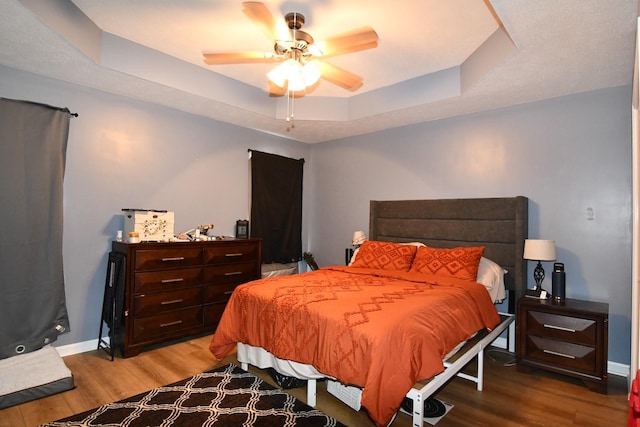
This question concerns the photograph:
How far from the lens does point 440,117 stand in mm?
3941

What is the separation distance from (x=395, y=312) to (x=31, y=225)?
298 cm

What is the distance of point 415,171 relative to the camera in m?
4.18

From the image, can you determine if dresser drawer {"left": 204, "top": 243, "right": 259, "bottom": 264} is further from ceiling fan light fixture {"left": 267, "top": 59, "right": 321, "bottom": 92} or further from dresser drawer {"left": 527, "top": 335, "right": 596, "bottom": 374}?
dresser drawer {"left": 527, "top": 335, "right": 596, "bottom": 374}

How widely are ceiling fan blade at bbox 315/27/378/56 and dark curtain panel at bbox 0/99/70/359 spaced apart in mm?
2418

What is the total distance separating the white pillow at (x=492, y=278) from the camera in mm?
3088

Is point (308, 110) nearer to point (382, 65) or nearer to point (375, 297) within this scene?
point (382, 65)

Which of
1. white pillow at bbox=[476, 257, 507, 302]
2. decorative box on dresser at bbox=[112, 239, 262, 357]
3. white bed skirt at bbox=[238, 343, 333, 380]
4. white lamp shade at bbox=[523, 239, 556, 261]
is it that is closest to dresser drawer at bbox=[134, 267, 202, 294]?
decorative box on dresser at bbox=[112, 239, 262, 357]

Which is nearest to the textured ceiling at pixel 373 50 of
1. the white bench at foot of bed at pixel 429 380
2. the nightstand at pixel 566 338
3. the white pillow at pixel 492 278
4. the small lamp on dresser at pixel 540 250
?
the small lamp on dresser at pixel 540 250

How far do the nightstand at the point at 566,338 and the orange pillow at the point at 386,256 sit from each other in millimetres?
1061

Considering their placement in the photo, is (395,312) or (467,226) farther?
(467,226)

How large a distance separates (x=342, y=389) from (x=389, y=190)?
8.77ft

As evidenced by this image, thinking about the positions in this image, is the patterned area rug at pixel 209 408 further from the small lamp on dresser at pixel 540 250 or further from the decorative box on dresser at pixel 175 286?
the small lamp on dresser at pixel 540 250

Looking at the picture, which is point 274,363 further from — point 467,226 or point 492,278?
point 467,226

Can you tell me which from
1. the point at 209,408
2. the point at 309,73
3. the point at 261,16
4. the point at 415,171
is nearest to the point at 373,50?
the point at 309,73
